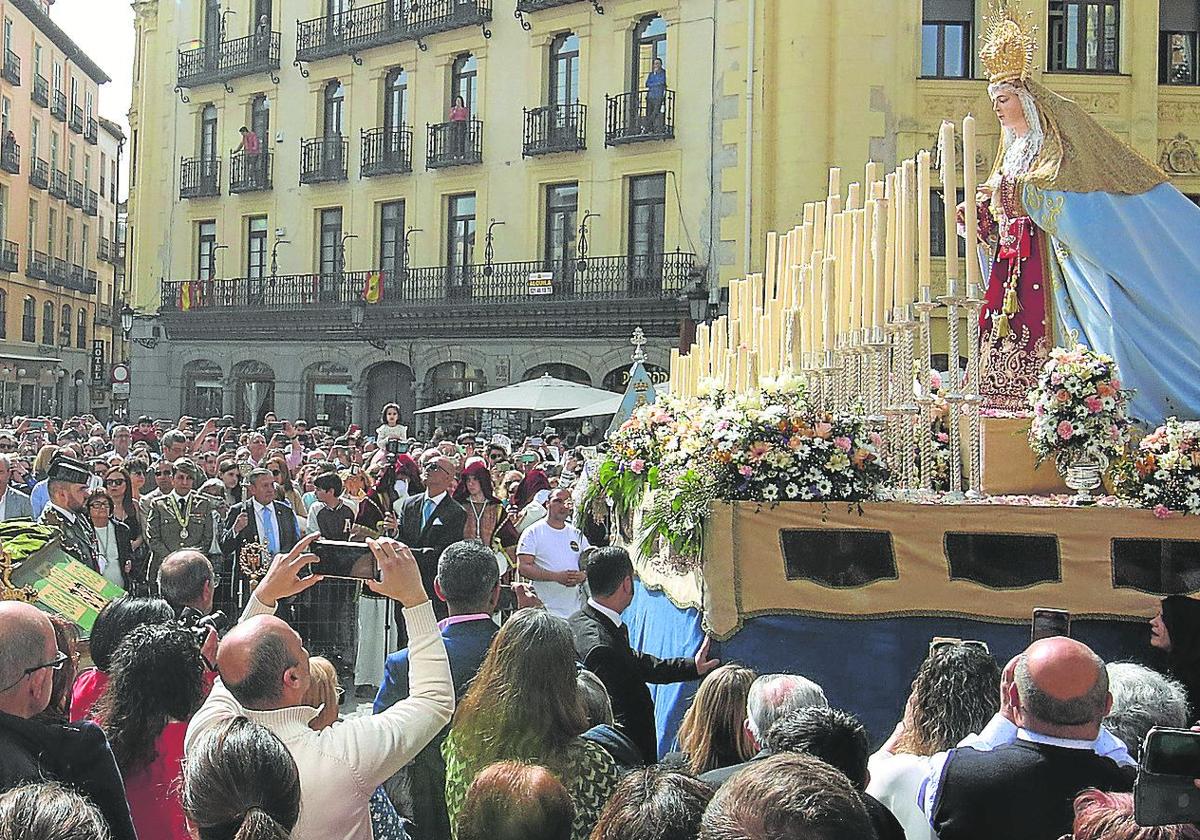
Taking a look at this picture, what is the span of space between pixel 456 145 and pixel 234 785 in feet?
76.8

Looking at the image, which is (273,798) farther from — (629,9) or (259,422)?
(259,422)

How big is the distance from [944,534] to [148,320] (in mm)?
27485

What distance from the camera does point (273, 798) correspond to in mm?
2764

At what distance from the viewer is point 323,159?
27547mm

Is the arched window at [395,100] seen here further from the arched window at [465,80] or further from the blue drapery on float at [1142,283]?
the blue drapery on float at [1142,283]

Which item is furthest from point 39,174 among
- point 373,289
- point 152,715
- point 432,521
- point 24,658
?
point 24,658

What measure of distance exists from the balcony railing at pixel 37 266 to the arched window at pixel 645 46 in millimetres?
29319

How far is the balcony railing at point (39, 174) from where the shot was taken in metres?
44.1

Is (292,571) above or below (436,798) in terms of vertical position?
above

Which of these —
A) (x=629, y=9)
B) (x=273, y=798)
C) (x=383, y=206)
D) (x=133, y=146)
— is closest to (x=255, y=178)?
(x=383, y=206)

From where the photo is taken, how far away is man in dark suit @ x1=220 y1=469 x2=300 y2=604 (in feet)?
30.5

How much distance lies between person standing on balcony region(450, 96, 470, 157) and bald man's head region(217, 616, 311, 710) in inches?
888

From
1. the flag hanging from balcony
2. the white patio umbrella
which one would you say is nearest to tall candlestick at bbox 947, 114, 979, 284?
the white patio umbrella

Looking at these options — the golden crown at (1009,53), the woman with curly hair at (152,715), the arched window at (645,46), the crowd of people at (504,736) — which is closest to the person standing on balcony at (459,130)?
the arched window at (645,46)
